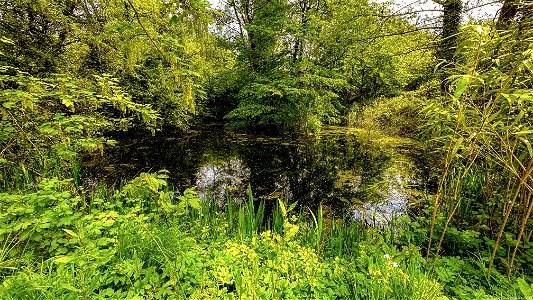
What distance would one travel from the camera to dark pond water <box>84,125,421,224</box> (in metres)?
5.60

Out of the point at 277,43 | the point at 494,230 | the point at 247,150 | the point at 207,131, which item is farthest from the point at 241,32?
the point at 494,230

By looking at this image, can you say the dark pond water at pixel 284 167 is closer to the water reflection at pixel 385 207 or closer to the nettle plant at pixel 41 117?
the water reflection at pixel 385 207

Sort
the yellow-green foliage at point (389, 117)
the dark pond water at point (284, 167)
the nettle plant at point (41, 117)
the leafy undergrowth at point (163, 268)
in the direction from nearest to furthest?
the leafy undergrowth at point (163, 268)
the nettle plant at point (41, 117)
the dark pond water at point (284, 167)
the yellow-green foliage at point (389, 117)

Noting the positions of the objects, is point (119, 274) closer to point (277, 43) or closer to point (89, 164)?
point (89, 164)

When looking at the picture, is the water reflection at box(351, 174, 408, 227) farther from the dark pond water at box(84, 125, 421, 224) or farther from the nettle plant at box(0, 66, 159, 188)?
the nettle plant at box(0, 66, 159, 188)

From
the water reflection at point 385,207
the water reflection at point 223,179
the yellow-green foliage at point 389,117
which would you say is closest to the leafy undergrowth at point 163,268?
the water reflection at point 385,207

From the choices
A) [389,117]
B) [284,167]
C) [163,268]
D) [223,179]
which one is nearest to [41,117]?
[163,268]

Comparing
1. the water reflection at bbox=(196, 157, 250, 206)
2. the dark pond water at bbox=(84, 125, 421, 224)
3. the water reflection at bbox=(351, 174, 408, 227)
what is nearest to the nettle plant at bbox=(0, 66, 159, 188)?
the dark pond water at bbox=(84, 125, 421, 224)

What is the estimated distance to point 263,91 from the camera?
1077 cm

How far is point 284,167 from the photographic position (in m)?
7.67

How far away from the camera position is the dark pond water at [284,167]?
18.4ft

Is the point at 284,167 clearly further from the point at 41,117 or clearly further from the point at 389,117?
the point at 389,117

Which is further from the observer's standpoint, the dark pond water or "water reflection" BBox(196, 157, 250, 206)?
"water reflection" BBox(196, 157, 250, 206)

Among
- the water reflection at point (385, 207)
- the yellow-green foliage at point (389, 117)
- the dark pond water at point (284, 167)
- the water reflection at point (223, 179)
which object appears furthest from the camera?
the yellow-green foliage at point (389, 117)
